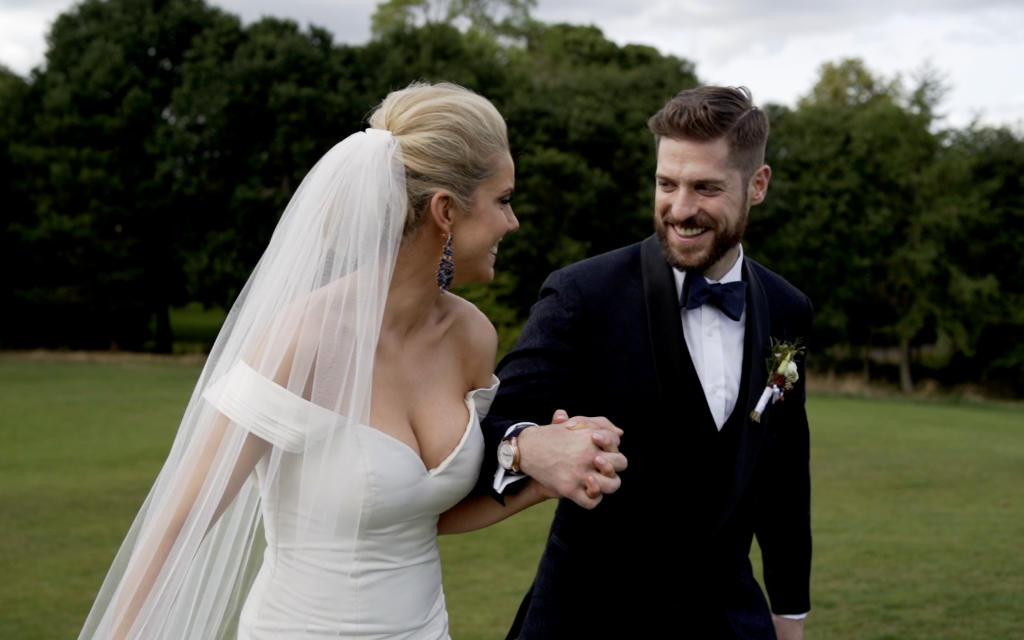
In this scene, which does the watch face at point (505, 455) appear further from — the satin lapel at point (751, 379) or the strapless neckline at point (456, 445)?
the satin lapel at point (751, 379)

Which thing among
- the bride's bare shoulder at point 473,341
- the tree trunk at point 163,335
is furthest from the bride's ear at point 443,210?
the tree trunk at point 163,335

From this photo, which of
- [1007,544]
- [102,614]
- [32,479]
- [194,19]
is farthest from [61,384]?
[102,614]

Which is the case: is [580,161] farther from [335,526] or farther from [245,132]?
[335,526]

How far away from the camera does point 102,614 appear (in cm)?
273

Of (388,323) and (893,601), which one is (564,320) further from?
(893,601)

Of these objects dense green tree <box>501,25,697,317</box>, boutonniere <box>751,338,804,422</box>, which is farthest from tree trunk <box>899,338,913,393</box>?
boutonniere <box>751,338,804,422</box>

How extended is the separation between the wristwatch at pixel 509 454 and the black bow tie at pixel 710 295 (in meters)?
0.78

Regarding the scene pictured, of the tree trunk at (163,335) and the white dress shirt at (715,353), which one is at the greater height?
the white dress shirt at (715,353)

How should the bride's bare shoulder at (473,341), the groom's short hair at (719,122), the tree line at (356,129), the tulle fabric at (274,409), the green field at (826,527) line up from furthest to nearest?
the tree line at (356,129), the green field at (826,527), the groom's short hair at (719,122), the bride's bare shoulder at (473,341), the tulle fabric at (274,409)

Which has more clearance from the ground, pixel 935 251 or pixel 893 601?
pixel 935 251

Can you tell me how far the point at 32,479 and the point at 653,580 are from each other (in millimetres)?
11628

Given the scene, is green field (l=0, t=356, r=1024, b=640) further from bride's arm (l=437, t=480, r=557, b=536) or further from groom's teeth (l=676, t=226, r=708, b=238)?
groom's teeth (l=676, t=226, r=708, b=238)

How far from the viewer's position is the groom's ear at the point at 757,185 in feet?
11.5

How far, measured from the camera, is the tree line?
32.7 m
